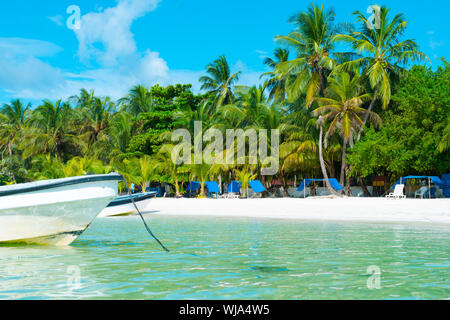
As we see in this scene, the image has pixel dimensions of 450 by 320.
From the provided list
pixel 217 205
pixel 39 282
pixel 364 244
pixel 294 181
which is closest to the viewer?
pixel 39 282

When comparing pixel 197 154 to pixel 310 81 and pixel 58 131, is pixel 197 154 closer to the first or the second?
pixel 310 81

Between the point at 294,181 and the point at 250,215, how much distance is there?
13.3 metres

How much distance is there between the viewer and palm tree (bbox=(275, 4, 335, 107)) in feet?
82.3

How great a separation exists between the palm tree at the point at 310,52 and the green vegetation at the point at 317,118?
6cm

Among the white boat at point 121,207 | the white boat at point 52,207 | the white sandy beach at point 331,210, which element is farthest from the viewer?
the white boat at point 121,207

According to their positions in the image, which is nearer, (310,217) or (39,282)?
(39,282)

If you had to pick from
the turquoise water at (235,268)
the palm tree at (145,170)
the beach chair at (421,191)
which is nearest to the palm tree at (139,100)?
the palm tree at (145,170)

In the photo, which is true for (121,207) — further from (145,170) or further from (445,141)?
(445,141)

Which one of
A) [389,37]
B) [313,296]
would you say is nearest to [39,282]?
[313,296]

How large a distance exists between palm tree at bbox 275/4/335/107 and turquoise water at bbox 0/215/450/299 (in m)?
16.7

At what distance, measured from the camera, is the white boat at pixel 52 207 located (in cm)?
713

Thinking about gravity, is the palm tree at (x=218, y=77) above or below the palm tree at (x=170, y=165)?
above

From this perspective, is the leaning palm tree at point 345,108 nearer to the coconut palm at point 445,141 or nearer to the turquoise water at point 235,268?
the coconut palm at point 445,141
